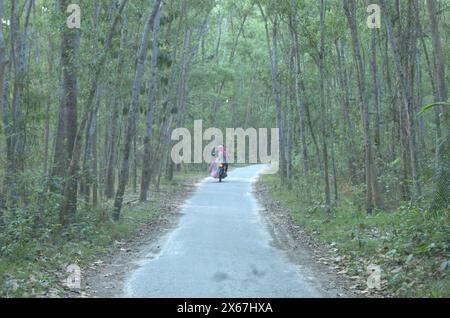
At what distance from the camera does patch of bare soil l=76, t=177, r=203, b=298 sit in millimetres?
8133

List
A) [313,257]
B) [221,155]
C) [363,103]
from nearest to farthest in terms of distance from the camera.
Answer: [313,257]
[363,103]
[221,155]

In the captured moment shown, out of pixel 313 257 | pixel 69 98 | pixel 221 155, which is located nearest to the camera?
pixel 313 257

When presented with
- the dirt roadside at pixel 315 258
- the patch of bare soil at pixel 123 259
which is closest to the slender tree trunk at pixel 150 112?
the patch of bare soil at pixel 123 259

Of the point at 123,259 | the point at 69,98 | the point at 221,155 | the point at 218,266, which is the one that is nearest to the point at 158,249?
the point at 123,259

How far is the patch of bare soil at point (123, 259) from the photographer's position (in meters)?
8.13

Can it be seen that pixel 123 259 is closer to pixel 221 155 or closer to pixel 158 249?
pixel 158 249

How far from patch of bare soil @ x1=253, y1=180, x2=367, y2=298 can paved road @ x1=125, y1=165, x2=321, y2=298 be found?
21 centimetres

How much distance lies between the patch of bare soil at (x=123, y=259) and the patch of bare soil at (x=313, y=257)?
2641mm

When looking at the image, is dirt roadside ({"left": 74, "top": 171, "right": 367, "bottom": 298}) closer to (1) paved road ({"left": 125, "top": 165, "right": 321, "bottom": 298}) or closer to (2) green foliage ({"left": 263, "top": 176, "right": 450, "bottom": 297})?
(1) paved road ({"left": 125, "top": 165, "right": 321, "bottom": 298})

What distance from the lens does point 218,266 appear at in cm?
949

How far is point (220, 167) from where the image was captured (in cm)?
3372

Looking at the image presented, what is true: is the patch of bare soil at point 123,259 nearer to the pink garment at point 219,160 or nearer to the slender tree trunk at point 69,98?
the slender tree trunk at point 69,98

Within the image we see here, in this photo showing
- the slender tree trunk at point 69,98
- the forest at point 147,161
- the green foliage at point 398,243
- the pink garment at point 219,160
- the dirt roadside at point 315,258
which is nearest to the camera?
the green foliage at point 398,243

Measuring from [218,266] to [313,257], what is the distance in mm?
2181
